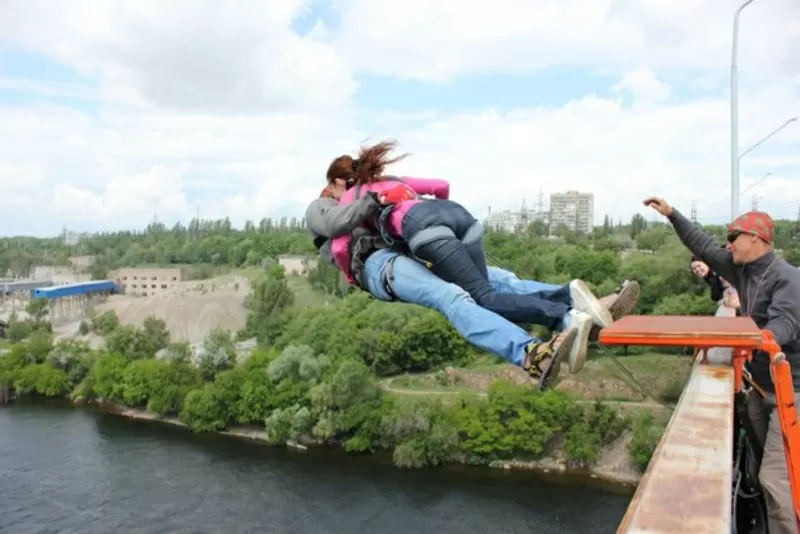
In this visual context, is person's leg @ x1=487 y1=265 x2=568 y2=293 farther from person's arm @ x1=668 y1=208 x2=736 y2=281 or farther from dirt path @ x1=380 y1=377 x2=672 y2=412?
dirt path @ x1=380 y1=377 x2=672 y2=412

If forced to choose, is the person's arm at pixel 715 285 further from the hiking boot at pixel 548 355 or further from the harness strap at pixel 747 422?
the hiking boot at pixel 548 355

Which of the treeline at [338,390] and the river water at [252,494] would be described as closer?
the river water at [252,494]

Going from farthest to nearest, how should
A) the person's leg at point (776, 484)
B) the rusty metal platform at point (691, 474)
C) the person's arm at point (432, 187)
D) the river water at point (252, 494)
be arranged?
the river water at point (252, 494)
the person's arm at point (432, 187)
the person's leg at point (776, 484)
the rusty metal platform at point (691, 474)

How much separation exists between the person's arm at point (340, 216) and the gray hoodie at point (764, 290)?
4.91 feet

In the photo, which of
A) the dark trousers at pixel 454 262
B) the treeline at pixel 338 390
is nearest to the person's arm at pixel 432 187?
the dark trousers at pixel 454 262

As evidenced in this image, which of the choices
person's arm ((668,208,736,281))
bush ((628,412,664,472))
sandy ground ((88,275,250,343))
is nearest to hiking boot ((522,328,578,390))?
person's arm ((668,208,736,281))

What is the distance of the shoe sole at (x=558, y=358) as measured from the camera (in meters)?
2.76

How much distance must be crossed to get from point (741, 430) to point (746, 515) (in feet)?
1.76

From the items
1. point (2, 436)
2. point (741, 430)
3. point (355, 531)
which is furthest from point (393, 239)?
point (2, 436)

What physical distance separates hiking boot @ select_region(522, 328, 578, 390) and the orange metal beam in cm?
23

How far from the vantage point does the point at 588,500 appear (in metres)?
17.0

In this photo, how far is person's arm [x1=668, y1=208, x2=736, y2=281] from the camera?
11.0ft

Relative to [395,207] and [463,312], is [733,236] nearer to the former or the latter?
[463,312]

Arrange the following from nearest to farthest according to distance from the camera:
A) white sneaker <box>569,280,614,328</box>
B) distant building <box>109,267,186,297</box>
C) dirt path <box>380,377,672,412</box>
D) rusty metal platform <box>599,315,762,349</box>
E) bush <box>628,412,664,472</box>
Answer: rusty metal platform <box>599,315,762,349</box> → white sneaker <box>569,280,614,328</box> → bush <box>628,412,664,472</box> → dirt path <box>380,377,672,412</box> → distant building <box>109,267,186,297</box>
